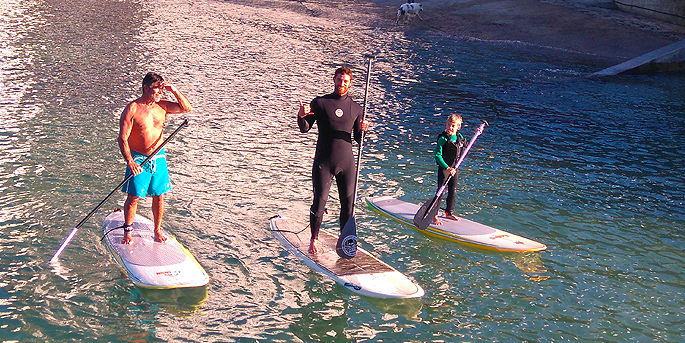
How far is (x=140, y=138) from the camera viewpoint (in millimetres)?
8875

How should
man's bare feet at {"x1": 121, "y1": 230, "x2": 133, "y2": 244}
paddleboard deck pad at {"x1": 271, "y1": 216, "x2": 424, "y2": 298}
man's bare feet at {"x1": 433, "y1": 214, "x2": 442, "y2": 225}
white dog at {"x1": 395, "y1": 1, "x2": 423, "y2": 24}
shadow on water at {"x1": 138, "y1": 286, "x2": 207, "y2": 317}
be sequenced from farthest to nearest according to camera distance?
white dog at {"x1": 395, "y1": 1, "x2": 423, "y2": 24} < man's bare feet at {"x1": 433, "y1": 214, "x2": 442, "y2": 225} < man's bare feet at {"x1": 121, "y1": 230, "x2": 133, "y2": 244} < paddleboard deck pad at {"x1": 271, "y1": 216, "x2": 424, "y2": 298} < shadow on water at {"x1": 138, "y1": 286, "x2": 207, "y2": 317}

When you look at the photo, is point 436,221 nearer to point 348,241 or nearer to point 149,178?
point 348,241

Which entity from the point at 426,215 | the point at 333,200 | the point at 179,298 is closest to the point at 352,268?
the point at 426,215

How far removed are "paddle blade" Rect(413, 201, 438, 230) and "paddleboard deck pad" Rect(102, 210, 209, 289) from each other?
361cm

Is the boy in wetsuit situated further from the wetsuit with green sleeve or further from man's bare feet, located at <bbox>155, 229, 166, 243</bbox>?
man's bare feet, located at <bbox>155, 229, 166, 243</bbox>

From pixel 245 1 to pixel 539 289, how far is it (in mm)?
40586

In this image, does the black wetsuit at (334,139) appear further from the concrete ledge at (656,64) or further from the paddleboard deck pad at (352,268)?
the concrete ledge at (656,64)

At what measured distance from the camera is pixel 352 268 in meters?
9.06

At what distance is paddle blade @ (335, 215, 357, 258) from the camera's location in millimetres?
9148

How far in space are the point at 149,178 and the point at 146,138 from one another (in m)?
0.53

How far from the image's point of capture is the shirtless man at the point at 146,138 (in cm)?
870

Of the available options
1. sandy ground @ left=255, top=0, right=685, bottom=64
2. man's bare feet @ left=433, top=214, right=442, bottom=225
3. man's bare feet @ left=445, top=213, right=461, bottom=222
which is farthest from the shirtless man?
sandy ground @ left=255, top=0, right=685, bottom=64

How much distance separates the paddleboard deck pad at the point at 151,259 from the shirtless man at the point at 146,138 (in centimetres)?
47

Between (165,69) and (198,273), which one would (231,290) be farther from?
(165,69)
